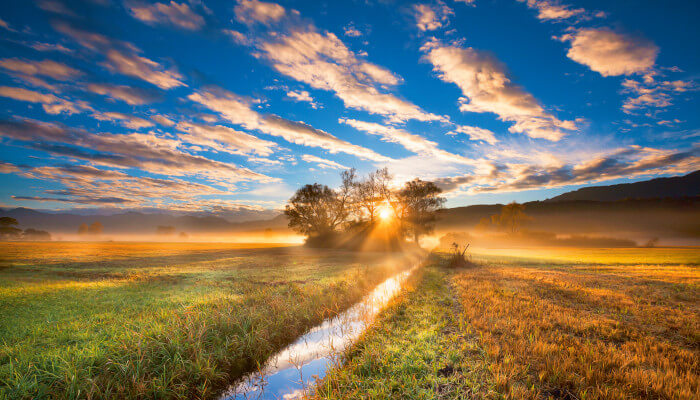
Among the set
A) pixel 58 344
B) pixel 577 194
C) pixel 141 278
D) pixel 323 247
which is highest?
pixel 577 194

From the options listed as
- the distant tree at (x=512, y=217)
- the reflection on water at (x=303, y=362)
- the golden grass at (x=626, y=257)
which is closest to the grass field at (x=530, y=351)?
the reflection on water at (x=303, y=362)

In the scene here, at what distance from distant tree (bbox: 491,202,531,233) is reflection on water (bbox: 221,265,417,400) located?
302 ft

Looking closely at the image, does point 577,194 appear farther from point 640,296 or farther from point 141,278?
point 141,278

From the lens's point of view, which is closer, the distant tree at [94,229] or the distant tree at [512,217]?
the distant tree at [512,217]

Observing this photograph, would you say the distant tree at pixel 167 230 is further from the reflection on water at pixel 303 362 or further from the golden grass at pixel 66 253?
the reflection on water at pixel 303 362

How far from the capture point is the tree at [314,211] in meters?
60.9

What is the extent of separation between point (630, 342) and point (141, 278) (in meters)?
25.4

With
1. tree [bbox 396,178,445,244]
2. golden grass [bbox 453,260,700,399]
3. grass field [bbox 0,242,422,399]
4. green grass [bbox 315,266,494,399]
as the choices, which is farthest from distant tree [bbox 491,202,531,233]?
green grass [bbox 315,266,494,399]

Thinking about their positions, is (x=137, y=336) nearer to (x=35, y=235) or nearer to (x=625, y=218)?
(x=625, y=218)

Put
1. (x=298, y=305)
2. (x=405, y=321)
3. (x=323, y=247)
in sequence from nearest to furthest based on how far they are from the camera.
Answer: (x=405, y=321)
(x=298, y=305)
(x=323, y=247)

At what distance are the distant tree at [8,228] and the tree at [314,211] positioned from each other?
9010cm

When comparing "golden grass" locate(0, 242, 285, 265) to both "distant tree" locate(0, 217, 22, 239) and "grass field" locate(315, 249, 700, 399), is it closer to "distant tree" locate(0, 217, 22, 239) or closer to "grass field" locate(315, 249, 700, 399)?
"grass field" locate(315, 249, 700, 399)

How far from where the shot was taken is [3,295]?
11570mm

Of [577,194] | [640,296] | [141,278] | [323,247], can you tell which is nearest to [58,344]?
[141,278]
